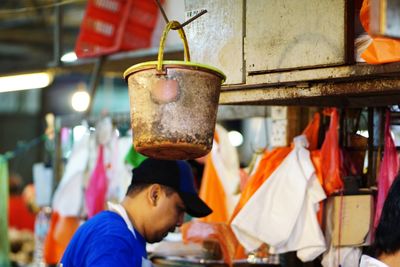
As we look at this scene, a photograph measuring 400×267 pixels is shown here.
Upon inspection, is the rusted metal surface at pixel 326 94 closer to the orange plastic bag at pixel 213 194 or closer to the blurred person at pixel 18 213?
the orange plastic bag at pixel 213 194

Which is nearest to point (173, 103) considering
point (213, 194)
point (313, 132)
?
point (313, 132)

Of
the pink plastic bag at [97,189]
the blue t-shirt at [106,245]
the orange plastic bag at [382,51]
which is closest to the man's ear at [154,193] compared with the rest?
the blue t-shirt at [106,245]

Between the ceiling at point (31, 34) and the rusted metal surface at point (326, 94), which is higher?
the ceiling at point (31, 34)

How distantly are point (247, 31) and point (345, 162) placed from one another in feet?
3.83

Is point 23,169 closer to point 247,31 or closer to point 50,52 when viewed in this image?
point 50,52

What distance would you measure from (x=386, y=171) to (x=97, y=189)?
9.89 feet

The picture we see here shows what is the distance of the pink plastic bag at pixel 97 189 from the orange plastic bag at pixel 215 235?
48.2 inches

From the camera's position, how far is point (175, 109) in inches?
117

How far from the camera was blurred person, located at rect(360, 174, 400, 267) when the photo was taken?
306 centimetres

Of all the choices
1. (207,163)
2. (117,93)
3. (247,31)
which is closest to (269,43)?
(247,31)

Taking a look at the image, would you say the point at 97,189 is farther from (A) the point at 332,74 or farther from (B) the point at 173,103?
(B) the point at 173,103

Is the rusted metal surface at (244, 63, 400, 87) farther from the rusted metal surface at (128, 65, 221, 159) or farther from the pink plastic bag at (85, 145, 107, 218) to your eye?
the pink plastic bag at (85, 145, 107, 218)

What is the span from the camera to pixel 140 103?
9.98 ft

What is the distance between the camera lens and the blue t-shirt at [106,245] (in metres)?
3.49
